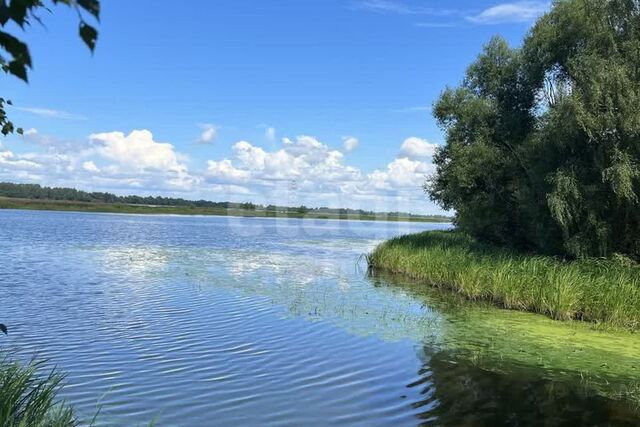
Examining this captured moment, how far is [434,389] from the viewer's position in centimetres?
880

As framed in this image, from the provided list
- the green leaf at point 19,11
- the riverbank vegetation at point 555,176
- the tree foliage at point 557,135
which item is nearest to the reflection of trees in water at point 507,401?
the riverbank vegetation at point 555,176

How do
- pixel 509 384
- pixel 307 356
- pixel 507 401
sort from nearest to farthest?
pixel 507 401 → pixel 509 384 → pixel 307 356

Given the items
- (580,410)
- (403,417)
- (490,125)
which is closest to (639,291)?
(580,410)

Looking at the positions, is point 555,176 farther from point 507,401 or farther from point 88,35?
point 88,35

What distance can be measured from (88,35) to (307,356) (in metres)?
9.33

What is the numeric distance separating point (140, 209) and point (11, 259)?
139 metres

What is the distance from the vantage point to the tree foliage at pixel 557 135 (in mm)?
18016

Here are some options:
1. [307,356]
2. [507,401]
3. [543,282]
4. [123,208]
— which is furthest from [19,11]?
[123,208]

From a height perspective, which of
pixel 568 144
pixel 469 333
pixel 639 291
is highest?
pixel 568 144

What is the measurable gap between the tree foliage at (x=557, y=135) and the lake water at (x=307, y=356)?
223 inches

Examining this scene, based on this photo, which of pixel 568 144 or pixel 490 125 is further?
pixel 490 125

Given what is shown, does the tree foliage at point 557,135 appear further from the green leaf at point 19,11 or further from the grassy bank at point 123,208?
the grassy bank at point 123,208

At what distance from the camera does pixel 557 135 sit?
1948cm

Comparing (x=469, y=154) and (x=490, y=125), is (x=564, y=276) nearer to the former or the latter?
(x=469, y=154)
